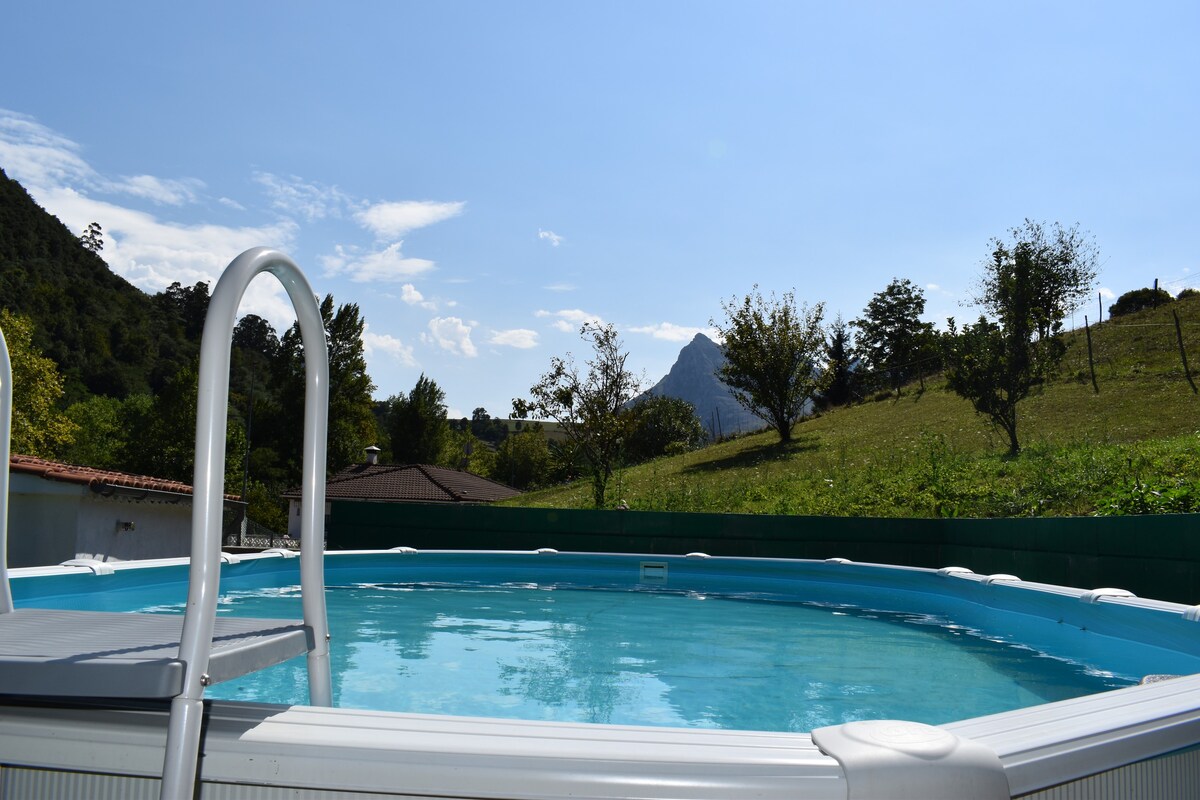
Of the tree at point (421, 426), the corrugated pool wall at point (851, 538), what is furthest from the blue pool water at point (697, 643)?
the tree at point (421, 426)

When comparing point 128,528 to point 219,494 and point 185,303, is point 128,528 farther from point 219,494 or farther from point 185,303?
point 185,303

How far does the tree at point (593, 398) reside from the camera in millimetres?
24141

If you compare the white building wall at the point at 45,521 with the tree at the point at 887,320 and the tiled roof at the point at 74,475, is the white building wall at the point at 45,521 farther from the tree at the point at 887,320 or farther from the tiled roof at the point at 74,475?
the tree at the point at 887,320

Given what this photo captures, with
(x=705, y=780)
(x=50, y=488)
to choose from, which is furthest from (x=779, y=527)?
(x=50, y=488)

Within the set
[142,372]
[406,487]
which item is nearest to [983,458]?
[406,487]

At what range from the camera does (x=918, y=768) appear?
1145 millimetres

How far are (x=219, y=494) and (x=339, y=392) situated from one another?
4613 cm

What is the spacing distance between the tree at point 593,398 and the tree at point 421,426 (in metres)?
22.6

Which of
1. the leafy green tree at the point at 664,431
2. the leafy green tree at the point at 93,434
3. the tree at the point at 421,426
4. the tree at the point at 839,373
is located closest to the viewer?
the tree at the point at 839,373

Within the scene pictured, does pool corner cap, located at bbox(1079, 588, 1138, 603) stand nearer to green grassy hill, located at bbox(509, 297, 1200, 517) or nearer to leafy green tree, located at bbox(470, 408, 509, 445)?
green grassy hill, located at bbox(509, 297, 1200, 517)

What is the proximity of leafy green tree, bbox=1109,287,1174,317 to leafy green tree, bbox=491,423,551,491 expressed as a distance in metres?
33.1

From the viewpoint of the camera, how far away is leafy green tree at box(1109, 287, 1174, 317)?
118ft

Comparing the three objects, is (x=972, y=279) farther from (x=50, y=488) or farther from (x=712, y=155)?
(x=50, y=488)

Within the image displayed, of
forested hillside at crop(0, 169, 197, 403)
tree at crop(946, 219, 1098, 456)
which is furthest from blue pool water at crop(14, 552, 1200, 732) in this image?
forested hillside at crop(0, 169, 197, 403)
